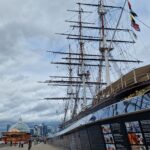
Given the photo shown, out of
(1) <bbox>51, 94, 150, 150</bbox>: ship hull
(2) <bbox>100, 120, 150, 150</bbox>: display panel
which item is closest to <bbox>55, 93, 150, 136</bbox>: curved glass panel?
(1) <bbox>51, 94, 150, 150</bbox>: ship hull

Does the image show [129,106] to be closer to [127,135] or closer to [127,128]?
[127,128]

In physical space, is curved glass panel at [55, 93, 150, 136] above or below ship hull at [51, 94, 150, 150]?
above

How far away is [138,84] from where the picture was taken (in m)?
14.8

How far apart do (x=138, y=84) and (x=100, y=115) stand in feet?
9.11

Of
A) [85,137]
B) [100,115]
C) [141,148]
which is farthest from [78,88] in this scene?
[141,148]

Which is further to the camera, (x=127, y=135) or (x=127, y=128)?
(x=127, y=135)

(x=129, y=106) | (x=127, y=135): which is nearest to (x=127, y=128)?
(x=127, y=135)

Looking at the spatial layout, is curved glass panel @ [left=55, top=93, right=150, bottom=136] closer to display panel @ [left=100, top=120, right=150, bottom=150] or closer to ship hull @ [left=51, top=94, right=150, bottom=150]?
ship hull @ [left=51, top=94, right=150, bottom=150]

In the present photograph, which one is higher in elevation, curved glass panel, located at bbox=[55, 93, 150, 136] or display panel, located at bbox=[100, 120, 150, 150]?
curved glass panel, located at bbox=[55, 93, 150, 136]

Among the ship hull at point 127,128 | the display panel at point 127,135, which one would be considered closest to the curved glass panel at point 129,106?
the ship hull at point 127,128

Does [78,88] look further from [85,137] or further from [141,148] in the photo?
[141,148]

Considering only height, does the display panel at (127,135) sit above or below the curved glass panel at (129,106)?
below

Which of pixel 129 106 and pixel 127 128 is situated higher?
pixel 129 106

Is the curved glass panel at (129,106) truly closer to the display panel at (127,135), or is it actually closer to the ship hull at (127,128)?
the ship hull at (127,128)
